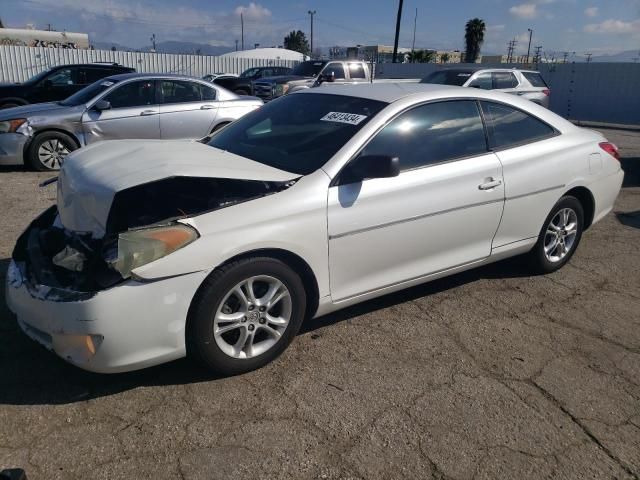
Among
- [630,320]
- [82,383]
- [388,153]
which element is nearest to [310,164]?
[388,153]

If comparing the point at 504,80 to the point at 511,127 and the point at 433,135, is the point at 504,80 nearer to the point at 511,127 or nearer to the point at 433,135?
the point at 511,127

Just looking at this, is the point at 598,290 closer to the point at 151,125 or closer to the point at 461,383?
the point at 461,383

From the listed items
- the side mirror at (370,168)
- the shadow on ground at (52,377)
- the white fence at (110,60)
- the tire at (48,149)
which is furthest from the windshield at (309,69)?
the shadow on ground at (52,377)

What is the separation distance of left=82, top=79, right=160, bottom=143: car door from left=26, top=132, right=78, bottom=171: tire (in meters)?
0.33

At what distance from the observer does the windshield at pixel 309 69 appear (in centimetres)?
1819

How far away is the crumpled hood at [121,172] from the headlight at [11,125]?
17.0 feet

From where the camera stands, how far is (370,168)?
3150 millimetres

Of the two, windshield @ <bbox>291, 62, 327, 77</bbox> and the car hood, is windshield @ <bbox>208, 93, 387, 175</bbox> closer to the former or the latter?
the car hood

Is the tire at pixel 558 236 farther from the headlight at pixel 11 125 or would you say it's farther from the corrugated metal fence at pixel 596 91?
the corrugated metal fence at pixel 596 91

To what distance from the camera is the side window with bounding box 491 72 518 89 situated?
12914 millimetres

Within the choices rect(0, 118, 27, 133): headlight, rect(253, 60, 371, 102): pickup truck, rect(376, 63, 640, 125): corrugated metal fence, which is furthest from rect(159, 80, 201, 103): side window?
rect(376, 63, 640, 125): corrugated metal fence

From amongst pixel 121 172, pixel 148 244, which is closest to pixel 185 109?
pixel 121 172

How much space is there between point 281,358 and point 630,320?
8.58ft

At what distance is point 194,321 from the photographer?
8.93 ft
